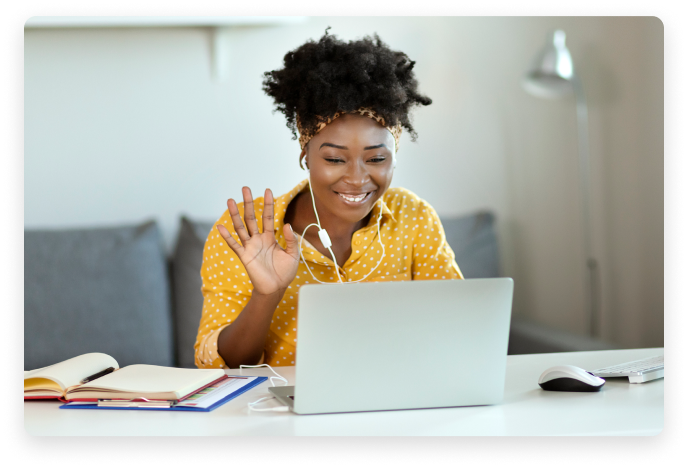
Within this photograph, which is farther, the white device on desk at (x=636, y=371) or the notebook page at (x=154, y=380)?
the white device on desk at (x=636, y=371)

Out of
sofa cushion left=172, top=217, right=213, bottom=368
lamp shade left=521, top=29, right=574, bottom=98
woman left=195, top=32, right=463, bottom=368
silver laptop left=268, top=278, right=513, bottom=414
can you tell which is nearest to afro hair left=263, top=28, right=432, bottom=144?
woman left=195, top=32, right=463, bottom=368

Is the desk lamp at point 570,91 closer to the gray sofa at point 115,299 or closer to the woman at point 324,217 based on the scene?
the gray sofa at point 115,299

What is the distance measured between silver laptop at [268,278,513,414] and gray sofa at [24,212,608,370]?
3.74ft

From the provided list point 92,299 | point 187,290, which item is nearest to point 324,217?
point 187,290

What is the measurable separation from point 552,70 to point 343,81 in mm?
1210

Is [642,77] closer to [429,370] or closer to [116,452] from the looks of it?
[429,370]

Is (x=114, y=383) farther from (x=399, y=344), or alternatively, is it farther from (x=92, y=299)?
(x=92, y=299)

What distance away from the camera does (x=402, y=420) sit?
75 cm

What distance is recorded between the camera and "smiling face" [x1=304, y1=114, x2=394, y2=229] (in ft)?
3.76

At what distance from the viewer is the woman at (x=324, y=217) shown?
109 cm

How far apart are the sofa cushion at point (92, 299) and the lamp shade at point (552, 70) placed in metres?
1.39

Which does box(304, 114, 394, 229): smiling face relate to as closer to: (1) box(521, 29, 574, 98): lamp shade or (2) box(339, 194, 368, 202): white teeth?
(2) box(339, 194, 368, 202): white teeth

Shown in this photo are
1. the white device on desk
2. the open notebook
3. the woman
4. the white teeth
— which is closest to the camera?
the open notebook

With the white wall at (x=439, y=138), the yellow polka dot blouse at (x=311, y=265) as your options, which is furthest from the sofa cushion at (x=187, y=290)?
the yellow polka dot blouse at (x=311, y=265)
